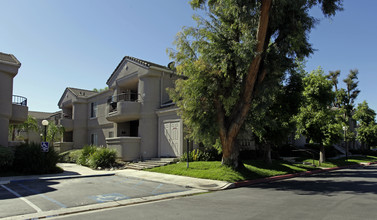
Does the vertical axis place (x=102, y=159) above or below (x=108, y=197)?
above

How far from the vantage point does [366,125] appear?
36906mm

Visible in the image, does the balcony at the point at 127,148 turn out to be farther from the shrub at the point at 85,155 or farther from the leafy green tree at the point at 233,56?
the leafy green tree at the point at 233,56

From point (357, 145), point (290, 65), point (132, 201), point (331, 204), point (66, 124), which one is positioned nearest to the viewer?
point (331, 204)

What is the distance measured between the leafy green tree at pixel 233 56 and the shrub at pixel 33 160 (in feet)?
30.4

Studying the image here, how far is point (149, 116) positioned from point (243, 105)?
1023cm

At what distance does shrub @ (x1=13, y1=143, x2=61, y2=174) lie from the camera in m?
16.2

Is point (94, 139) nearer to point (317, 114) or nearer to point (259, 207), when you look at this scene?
point (317, 114)

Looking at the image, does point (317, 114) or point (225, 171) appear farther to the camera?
point (317, 114)

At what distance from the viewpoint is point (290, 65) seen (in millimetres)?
13242

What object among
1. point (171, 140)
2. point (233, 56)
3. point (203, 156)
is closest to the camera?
point (233, 56)

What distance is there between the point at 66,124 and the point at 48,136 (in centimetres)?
263

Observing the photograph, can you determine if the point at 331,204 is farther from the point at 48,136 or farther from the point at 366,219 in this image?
the point at 48,136

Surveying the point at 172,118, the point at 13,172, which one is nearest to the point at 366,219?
the point at 172,118

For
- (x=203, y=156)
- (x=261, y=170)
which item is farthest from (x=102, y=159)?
(x=261, y=170)
